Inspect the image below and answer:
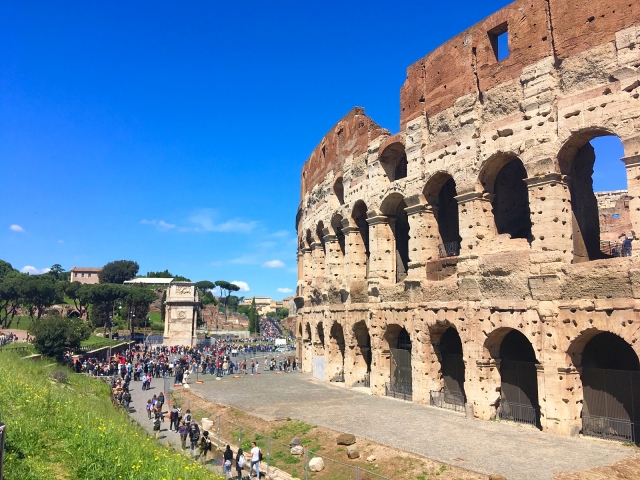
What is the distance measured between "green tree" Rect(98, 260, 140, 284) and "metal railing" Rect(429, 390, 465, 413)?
290ft

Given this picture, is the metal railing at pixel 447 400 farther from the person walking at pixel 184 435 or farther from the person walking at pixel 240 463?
the person walking at pixel 184 435

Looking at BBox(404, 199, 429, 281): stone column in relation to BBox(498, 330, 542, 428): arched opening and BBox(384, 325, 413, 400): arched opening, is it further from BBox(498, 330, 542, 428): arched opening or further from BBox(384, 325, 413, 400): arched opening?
BBox(498, 330, 542, 428): arched opening

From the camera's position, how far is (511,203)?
17938mm

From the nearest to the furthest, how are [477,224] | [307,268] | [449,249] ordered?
[477,224], [449,249], [307,268]

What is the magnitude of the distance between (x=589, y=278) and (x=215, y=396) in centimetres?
1429

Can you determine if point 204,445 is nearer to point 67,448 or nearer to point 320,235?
point 67,448

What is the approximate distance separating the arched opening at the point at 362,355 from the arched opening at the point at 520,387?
22.9 feet

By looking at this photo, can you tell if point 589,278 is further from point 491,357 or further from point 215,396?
point 215,396

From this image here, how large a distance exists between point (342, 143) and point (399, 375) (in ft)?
38.2

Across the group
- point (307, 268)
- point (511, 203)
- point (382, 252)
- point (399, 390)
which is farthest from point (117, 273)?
point (511, 203)

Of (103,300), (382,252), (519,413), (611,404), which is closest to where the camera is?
(611,404)

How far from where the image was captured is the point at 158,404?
1772 centimetres

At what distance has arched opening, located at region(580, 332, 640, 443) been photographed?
12758 millimetres

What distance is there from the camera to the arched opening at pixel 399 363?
62.6ft
